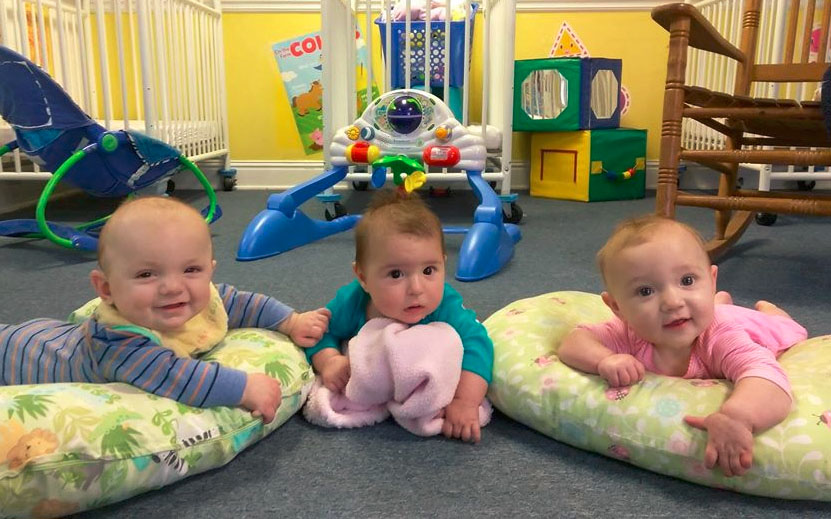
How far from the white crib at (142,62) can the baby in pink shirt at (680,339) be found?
74.4 inches

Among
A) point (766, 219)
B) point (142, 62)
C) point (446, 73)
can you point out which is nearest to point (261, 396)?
point (446, 73)

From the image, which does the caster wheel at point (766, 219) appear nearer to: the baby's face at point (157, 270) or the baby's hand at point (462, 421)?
the baby's hand at point (462, 421)

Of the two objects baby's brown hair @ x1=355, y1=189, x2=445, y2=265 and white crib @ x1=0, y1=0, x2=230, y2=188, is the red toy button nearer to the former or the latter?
white crib @ x1=0, y1=0, x2=230, y2=188

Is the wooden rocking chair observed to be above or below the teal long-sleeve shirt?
above

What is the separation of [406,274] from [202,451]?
0.32m

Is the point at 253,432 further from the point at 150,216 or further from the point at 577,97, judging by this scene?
the point at 577,97

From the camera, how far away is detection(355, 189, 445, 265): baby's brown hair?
90cm

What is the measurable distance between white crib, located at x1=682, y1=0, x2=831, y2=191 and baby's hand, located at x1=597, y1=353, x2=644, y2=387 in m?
1.82

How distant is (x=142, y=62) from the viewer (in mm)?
2293

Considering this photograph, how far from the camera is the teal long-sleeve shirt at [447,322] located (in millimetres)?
931

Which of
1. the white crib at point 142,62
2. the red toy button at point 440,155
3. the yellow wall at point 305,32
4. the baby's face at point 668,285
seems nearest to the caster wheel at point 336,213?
the red toy button at point 440,155

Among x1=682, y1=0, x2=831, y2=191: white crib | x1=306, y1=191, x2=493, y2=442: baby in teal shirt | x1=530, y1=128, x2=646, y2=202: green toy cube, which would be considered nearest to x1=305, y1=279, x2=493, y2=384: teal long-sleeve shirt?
x1=306, y1=191, x2=493, y2=442: baby in teal shirt

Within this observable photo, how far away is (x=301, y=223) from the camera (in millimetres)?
2051

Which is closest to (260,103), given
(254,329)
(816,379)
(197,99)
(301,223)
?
(197,99)
